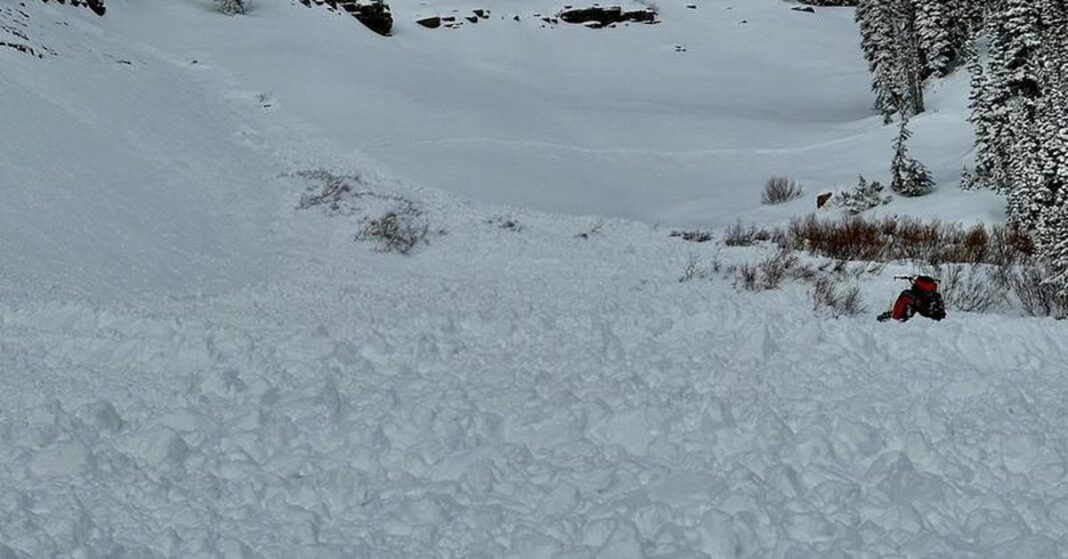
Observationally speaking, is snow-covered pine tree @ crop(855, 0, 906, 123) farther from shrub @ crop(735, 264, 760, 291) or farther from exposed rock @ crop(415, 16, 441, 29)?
exposed rock @ crop(415, 16, 441, 29)

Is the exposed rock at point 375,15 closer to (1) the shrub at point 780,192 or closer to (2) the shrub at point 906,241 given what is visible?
(1) the shrub at point 780,192

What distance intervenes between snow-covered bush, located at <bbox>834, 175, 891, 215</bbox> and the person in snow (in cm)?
1189

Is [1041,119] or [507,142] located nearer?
[1041,119]

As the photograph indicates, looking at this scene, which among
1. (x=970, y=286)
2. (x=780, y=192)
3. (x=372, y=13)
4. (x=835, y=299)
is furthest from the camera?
(x=372, y=13)

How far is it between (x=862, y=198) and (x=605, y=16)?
37168mm

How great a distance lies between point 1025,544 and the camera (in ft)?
14.0

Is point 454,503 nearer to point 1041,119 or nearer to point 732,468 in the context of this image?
point 732,468

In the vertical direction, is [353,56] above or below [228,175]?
above

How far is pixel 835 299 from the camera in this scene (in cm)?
976

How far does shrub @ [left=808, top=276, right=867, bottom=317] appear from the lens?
9344 mm

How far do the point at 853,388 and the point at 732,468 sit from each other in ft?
6.55

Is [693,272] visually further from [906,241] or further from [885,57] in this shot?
[885,57]

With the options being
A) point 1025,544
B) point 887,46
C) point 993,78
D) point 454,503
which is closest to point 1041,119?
point 993,78

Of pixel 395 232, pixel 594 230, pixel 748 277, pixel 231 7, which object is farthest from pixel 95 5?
pixel 748 277
